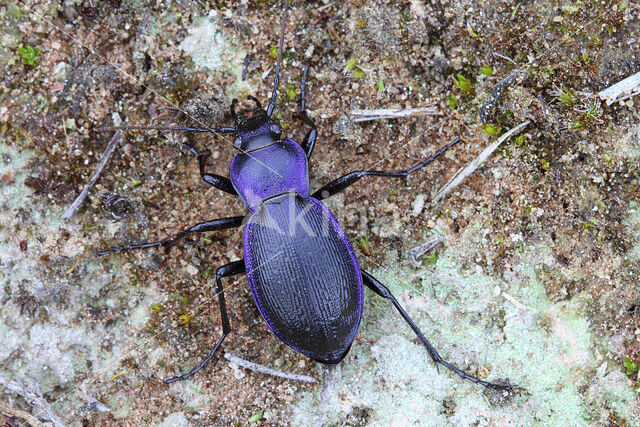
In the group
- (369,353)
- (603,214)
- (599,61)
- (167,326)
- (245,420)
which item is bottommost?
(245,420)

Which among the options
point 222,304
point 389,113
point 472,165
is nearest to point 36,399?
point 222,304

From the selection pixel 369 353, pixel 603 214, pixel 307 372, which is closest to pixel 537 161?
pixel 603 214

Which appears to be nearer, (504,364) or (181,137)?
(504,364)

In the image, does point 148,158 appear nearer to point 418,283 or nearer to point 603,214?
point 418,283

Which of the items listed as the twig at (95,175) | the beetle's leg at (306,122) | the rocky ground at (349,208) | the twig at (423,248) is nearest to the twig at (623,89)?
the rocky ground at (349,208)

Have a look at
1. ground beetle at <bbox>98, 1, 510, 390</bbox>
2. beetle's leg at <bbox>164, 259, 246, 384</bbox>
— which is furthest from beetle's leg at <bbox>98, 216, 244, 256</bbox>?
beetle's leg at <bbox>164, 259, 246, 384</bbox>

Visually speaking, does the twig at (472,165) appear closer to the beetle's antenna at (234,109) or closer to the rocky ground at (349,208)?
the rocky ground at (349,208)
